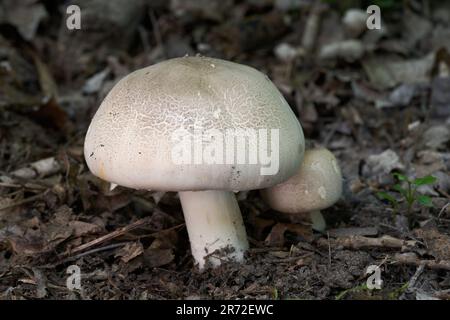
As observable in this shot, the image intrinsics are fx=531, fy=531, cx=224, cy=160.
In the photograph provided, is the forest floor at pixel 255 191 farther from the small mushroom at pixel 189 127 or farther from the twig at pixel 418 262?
the small mushroom at pixel 189 127

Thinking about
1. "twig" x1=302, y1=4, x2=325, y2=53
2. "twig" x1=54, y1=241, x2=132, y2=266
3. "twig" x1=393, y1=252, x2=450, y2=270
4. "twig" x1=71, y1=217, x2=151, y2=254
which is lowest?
"twig" x1=393, y1=252, x2=450, y2=270

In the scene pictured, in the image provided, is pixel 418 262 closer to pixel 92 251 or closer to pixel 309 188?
pixel 309 188

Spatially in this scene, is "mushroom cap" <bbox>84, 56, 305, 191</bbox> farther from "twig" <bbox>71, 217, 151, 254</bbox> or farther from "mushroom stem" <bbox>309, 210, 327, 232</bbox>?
"mushroom stem" <bbox>309, 210, 327, 232</bbox>

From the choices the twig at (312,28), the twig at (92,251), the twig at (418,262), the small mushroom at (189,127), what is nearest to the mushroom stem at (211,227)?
the small mushroom at (189,127)

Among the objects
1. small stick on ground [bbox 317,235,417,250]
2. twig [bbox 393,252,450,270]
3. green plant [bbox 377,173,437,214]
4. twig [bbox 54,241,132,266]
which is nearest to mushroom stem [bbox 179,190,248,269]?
twig [bbox 54,241,132,266]

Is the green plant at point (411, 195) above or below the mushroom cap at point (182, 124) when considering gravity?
below

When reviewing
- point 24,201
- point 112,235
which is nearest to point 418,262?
point 112,235
